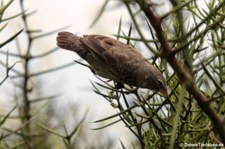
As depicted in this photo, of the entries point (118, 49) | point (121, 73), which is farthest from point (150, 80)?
point (118, 49)

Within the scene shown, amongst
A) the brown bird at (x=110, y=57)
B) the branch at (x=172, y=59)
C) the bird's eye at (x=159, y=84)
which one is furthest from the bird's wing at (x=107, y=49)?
the branch at (x=172, y=59)

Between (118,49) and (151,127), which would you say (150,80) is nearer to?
(118,49)

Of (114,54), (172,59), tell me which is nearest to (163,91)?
(172,59)

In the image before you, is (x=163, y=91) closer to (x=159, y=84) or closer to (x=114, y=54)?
(x=159, y=84)

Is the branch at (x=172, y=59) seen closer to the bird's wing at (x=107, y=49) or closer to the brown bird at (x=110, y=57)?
the brown bird at (x=110, y=57)

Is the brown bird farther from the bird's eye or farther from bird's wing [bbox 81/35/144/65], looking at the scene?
the bird's eye

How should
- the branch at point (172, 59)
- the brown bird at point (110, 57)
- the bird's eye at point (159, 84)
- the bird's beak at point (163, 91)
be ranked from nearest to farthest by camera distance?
the branch at point (172, 59) → the bird's beak at point (163, 91) → the bird's eye at point (159, 84) → the brown bird at point (110, 57)

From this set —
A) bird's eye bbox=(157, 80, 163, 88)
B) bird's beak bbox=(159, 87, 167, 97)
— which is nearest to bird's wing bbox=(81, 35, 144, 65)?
bird's eye bbox=(157, 80, 163, 88)

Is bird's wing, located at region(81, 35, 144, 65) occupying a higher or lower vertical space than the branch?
higher
